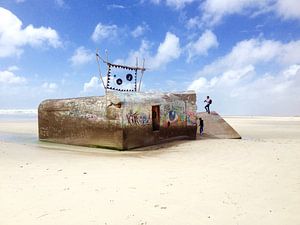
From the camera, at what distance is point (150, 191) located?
14.7 ft

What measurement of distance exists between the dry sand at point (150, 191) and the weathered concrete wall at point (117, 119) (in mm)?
2581

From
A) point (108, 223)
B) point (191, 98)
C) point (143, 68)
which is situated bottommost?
point (108, 223)

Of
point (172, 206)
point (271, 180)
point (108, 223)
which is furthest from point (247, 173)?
point (108, 223)

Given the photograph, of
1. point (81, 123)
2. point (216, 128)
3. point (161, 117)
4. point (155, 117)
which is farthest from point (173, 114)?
point (216, 128)

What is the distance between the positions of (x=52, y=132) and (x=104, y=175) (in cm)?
686

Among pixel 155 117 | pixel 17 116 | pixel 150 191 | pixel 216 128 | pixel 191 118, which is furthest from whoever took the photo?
pixel 17 116

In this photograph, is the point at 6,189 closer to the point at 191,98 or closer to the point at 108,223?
the point at 108,223

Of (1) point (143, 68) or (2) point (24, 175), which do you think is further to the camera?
(1) point (143, 68)

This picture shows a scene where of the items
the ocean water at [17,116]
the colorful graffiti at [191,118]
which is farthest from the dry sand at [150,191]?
the ocean water at [17,116]

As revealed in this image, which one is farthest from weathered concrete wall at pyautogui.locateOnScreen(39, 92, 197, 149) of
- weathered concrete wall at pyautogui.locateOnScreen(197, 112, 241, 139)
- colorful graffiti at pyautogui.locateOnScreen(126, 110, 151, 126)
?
weathered concrete wall at pyautogui.locateOnScreen(197, 112, 241, 139)

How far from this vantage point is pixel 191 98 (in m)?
11.8

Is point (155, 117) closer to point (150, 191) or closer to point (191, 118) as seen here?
point (191, 118)

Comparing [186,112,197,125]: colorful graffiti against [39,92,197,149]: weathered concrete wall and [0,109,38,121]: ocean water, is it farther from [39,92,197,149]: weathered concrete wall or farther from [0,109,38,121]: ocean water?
[0,109,38,121]: ocean water

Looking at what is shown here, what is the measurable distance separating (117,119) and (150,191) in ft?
17.1
